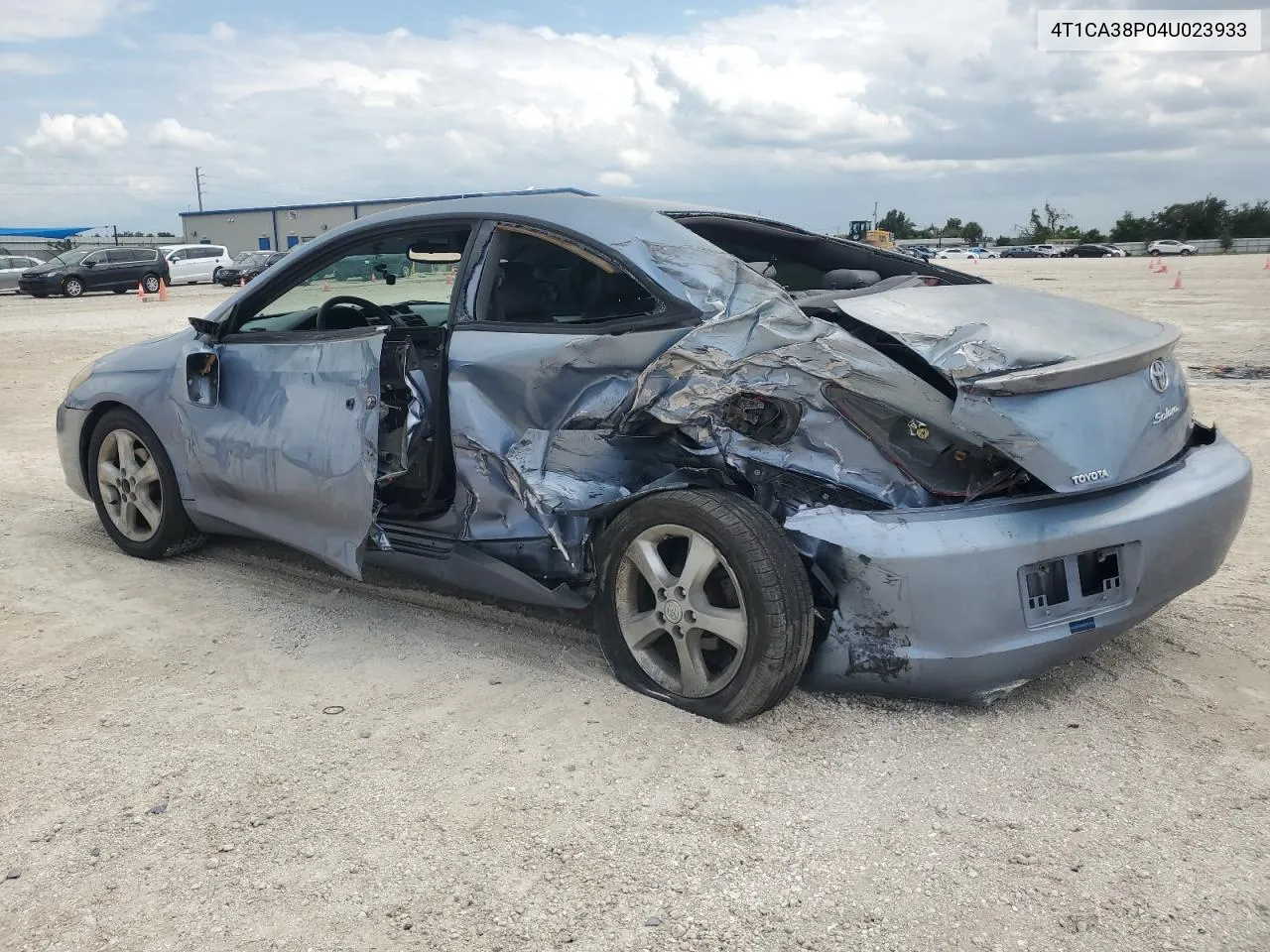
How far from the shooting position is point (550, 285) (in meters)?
3.61

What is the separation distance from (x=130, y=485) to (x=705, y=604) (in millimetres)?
3105

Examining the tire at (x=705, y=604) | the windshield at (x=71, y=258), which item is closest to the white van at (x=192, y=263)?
the windshield at (x=71, y=258)

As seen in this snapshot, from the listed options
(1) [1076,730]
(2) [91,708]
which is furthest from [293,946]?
(1) [1076,730]

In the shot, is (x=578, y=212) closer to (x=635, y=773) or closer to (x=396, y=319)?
(x=396, y=319)

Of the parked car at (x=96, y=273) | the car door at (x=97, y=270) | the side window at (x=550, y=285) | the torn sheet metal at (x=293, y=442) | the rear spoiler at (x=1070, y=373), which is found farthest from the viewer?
the car door at (x=97, y=270)

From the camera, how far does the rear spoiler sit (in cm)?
280

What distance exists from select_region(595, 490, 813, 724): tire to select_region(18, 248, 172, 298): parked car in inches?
1234

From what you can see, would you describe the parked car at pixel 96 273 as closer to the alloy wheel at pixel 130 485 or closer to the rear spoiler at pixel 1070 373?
the alloy wheel at pixel 130 485

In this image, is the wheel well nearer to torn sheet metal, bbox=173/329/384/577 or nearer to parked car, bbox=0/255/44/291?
torn sheet metal, bbox=173/329/384/577

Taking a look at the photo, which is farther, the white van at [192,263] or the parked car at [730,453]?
the white van at [192,263]

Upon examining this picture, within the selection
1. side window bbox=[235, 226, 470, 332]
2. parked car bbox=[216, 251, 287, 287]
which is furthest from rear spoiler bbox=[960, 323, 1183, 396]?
parked car bbox=[216, 251, 287, 287]

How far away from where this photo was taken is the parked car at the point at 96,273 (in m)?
29.7

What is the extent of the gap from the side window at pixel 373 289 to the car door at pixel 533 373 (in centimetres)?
22

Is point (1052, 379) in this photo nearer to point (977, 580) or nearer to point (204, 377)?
point (977, 580)
